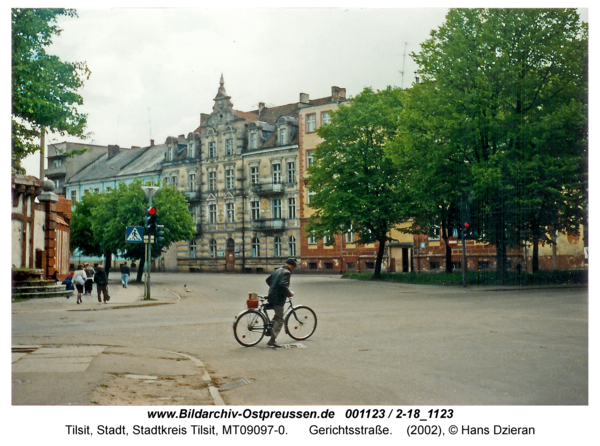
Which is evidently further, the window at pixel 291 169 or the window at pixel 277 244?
the window at pixel 291 169

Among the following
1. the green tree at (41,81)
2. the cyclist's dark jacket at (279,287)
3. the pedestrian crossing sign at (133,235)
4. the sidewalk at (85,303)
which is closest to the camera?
the green tree at (41,81)

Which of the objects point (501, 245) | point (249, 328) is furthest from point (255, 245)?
point (249, 328)

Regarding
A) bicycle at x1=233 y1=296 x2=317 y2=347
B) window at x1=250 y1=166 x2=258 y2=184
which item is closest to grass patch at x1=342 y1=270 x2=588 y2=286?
bicycle at x1=233 y1=296 x2=317 y2=347

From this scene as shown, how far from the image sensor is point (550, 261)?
32750 millimetres

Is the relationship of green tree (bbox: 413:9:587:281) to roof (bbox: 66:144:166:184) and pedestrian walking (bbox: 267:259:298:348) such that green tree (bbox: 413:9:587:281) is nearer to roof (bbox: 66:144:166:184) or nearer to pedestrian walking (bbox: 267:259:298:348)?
pedestrian walking (bbox: 267:259:298:348)

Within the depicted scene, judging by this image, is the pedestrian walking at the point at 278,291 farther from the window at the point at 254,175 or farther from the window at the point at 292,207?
the window at the point at 254,175

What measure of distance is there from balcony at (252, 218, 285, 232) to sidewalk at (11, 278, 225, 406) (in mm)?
35751

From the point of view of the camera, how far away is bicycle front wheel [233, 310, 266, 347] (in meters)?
11.4

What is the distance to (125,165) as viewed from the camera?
6212 cm

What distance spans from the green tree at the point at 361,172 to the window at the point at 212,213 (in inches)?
470

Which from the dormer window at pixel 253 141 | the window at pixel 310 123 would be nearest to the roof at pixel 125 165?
the dormer window at pixel 253 141

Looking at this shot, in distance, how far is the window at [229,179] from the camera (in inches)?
1756
